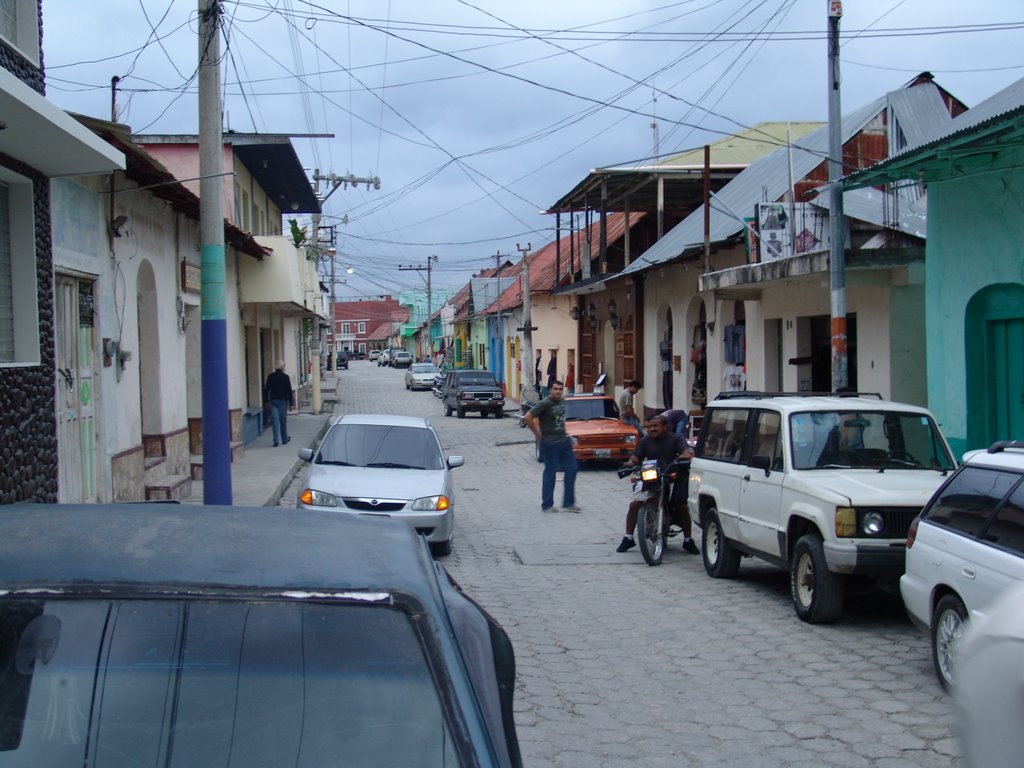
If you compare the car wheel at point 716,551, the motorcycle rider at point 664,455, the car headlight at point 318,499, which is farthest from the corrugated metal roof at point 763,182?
the car headlight at point 318,499

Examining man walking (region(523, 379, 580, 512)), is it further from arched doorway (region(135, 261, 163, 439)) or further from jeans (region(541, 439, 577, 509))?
arched doorway (region(135, 261, 163, 439))

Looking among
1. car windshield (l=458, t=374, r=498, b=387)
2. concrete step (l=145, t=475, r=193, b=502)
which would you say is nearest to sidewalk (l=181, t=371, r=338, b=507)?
concrete step (l=145, t=475, r=193, b=502)

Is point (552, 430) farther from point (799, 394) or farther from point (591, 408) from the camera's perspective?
point (591, 408)

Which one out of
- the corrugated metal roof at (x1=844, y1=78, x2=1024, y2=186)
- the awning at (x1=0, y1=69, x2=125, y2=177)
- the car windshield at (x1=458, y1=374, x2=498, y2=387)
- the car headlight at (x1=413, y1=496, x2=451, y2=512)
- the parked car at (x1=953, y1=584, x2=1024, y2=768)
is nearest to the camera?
the parked car at (x1=953, y1=584, x2=1024, y2=768)

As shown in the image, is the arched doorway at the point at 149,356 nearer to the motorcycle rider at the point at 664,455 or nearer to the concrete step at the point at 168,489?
the concrete step at the point at 168,489

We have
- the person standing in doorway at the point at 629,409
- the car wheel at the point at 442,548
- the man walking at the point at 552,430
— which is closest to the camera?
the car wheel at the point at 442,548

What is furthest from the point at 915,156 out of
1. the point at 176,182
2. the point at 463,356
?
the point at 463,356

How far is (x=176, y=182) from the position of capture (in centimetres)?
1323

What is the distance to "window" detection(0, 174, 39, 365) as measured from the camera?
32.4 feet

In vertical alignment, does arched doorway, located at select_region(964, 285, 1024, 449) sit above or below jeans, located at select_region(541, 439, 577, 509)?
above

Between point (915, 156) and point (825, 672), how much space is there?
249 inches

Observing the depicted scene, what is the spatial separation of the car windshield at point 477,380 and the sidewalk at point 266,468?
28.6 feet

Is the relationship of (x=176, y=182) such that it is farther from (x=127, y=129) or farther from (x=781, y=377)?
(x=781, y=377)

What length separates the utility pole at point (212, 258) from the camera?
11.5 meters
